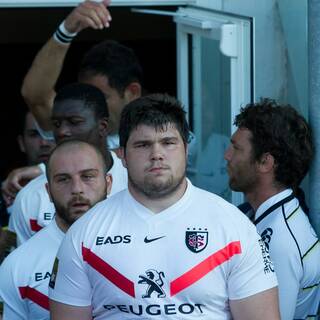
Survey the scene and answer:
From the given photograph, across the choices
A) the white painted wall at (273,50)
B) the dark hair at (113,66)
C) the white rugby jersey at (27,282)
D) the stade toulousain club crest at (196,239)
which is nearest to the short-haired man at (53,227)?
the white rugby jersey at (27,282)

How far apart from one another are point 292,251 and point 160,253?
87 cm

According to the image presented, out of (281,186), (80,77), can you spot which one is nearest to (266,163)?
(281,186)

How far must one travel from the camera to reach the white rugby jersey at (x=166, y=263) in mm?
3410

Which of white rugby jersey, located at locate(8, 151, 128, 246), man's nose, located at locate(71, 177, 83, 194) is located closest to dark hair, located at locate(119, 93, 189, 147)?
man's nose, located at locate(71, 177, 83, 194)

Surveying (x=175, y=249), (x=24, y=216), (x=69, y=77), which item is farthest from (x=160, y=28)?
(x=175, y=249)

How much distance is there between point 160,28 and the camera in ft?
30.3

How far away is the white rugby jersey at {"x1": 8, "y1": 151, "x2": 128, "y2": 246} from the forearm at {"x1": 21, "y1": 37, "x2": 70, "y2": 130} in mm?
796

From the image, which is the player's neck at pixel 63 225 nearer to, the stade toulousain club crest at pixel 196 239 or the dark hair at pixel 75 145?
the dark hair at pixel 75 145

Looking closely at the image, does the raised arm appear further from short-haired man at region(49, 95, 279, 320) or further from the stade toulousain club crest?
the stade toulousain club crest

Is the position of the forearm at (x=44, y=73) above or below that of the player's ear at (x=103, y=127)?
above

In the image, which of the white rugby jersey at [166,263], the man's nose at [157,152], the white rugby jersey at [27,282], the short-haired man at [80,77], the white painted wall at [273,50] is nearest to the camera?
the white rugby jersey at [166,263]

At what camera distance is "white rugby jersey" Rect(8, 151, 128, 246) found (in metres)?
4.71

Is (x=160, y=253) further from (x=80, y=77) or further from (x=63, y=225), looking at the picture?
(x=80, y=77)

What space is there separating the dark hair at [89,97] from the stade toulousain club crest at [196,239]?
165 centimetres
